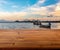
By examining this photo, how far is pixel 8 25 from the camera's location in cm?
124

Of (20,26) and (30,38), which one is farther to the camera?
(20,26)

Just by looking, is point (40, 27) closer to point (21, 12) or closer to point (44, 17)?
point (44, 17)

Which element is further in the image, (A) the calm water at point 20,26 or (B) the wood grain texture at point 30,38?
(A) the calm water at point 20,26

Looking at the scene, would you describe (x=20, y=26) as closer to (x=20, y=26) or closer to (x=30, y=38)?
(x=20, y=26)

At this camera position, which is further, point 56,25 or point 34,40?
point 56,25

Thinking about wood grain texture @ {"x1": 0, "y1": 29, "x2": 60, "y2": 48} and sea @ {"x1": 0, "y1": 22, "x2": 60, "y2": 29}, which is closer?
wood grain texture @ {"x1": 0, "y1": 29, "x2": 60, "y2": 48}

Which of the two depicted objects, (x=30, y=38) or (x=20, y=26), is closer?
(x=30, y=38)

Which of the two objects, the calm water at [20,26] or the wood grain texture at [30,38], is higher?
the calm water at [20,26]

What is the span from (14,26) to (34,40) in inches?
10.4

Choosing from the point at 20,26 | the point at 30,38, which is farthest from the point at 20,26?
the point at 30,38

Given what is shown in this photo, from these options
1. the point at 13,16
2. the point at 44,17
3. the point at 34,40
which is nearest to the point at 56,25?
the point at 44,17

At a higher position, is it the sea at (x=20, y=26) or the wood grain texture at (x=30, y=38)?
the sea at (x=20, y=26)

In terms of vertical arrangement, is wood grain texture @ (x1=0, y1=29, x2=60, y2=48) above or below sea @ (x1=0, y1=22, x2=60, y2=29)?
below

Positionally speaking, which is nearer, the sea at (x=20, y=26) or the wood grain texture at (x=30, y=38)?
the wood grain texture at (x=30, y=38)
